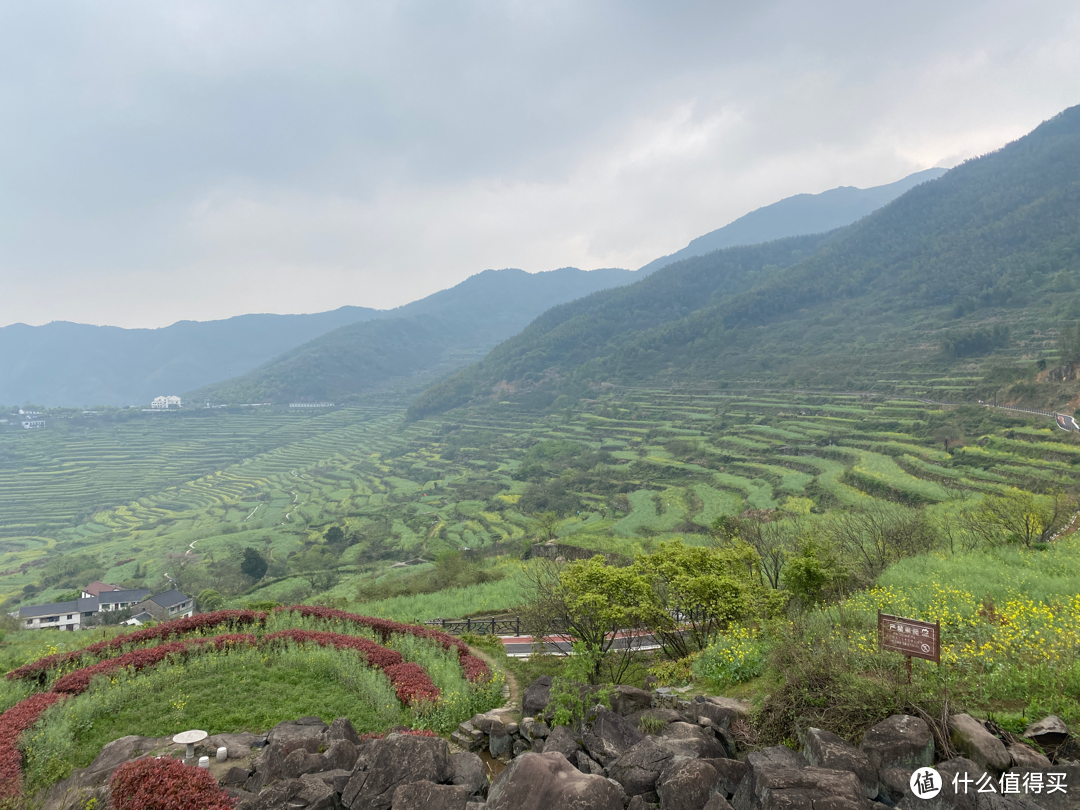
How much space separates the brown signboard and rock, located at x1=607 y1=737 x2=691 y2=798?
10.3 feet

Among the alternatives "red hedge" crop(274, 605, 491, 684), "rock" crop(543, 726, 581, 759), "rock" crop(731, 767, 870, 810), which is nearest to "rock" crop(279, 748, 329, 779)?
"rock" crop(543, 726, 581, 759)

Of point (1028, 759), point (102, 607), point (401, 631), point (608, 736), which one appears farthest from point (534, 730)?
point (102, 607)

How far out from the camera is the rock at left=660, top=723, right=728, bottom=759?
716 cm

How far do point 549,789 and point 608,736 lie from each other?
7.55 ft

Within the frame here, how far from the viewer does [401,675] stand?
12797 millimetres

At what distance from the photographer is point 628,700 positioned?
381 inches

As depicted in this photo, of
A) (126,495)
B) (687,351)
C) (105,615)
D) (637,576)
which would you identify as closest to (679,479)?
A: (637,576)

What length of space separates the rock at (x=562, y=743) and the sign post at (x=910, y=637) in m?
4.72

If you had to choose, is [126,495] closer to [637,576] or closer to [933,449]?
[637,576]

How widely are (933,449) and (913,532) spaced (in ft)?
117

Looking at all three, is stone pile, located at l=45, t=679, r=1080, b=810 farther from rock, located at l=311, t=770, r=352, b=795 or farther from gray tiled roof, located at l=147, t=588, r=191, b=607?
gray tiled roof, located at l=147, t=588, r=191, b=607

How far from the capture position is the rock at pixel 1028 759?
18.2 feet

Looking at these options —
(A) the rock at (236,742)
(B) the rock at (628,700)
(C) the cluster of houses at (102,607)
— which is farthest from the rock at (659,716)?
(C) the cluster of houses at (102,607)

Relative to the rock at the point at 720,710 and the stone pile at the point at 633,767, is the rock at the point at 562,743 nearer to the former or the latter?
the stone pile at the point at 633,767
